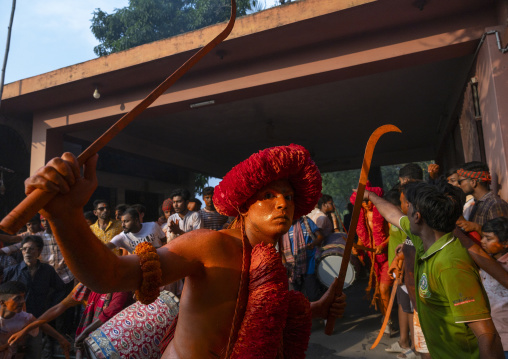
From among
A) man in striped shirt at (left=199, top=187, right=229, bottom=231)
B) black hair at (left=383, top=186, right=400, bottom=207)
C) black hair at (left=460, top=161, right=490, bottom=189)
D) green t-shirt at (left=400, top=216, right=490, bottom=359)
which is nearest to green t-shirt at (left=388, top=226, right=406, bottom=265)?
black hair at (left=383, top=186, right=400, bottom=207)

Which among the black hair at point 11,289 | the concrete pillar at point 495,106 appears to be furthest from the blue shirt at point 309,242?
the black hair at point 11,289

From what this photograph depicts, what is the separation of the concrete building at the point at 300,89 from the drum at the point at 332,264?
227 centimetres

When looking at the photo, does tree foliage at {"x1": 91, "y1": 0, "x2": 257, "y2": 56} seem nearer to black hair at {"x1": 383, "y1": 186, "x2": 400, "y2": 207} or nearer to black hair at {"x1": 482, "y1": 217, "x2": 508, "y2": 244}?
black hair at {"x1": 383, "y1": 186, "x2": 400, "y2": 207}

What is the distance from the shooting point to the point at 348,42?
5.73m

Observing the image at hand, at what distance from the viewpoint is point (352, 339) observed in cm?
513

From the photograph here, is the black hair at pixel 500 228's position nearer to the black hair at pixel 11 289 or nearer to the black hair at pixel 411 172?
the black hair at pixel 411 172

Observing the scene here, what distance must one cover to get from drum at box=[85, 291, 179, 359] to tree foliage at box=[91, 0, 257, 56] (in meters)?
19.0

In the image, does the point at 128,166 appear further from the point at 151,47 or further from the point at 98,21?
the point at 98,21

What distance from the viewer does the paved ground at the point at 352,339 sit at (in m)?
4.60

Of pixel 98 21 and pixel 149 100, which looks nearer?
pixel 149 100

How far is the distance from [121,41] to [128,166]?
11.2m

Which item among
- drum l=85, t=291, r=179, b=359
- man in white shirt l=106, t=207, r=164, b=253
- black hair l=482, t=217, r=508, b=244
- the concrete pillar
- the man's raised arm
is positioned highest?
the concrete pillar

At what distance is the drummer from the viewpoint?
235 inches

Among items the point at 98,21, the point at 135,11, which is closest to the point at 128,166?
the point at 135,11
